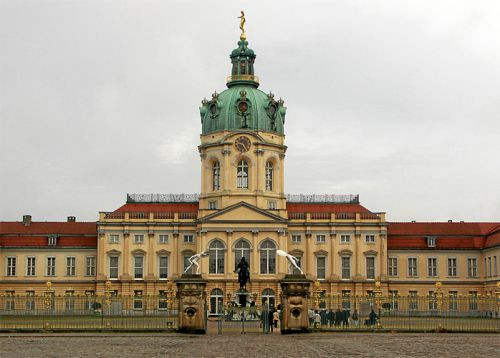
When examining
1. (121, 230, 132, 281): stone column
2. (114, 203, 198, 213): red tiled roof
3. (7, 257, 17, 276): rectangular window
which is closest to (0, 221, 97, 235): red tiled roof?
(7, 257, 17, 276): rectangular window

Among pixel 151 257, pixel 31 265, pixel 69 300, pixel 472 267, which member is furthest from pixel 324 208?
pixel 69 300

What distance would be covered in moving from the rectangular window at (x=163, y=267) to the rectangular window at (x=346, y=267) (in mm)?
18865

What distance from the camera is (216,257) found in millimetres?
91812

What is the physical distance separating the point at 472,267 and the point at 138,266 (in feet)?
118

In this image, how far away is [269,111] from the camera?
314ft

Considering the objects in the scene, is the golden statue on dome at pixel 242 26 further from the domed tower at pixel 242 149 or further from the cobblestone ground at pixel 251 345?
the cobblestone ground at pixel 251 345

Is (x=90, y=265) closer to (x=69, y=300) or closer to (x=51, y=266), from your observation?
(x=51, y=266)

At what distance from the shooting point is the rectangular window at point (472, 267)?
317 feet

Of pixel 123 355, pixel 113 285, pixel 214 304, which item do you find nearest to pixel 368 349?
pixel 123 355

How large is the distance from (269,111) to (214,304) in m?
21.5

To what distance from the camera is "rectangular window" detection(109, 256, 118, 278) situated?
3725 inches

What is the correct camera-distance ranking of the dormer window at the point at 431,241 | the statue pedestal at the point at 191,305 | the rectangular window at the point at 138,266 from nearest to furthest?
the statue pedestal at the point at 191,305, the rectangular window at the point at 138,266, the dormer window at the point at 431,241

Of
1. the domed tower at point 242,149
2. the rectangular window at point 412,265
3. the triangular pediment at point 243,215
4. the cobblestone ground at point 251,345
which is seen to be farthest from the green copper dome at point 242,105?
the cobblestone ground at point 251,345

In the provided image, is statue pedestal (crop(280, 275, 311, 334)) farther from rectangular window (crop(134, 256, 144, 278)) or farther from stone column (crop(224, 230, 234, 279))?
rectangular window (crop(134, 256, 144, 278))
